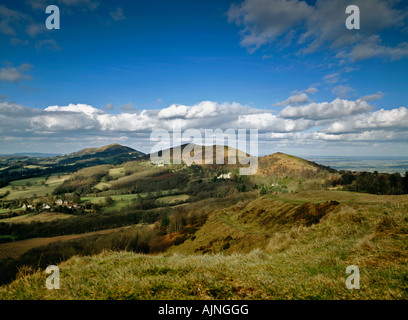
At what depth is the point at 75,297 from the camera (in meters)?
5.48

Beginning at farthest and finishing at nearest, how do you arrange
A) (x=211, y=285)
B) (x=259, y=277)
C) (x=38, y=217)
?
1. (x=38, y=217)
2. (x=259, y=277)
3. (x=211, y=285)

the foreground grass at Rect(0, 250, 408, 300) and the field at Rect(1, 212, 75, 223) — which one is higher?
the foreground grass at Rect(0, 250, 408, 300)

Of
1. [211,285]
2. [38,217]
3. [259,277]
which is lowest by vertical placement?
[38,217]

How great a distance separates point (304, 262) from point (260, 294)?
4.97 m

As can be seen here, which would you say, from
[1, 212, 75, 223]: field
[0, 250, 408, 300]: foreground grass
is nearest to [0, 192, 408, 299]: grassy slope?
[0, 250, 408, 300]: foreground grass

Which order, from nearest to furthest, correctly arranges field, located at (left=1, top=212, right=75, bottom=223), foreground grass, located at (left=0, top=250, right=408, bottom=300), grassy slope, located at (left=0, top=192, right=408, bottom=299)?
foreground grass, located at (left=0, top=250, right=408, bottom=300), grassy slope, located at (left=0, top=192, right=408, bottom=299), field, located at (left=1, top=212, right=75, bottom=223)

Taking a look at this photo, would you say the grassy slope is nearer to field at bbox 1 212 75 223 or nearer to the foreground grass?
the foreground grass

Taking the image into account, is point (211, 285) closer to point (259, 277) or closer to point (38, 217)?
point (259, 277)

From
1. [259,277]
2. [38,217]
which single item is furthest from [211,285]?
[38,217]

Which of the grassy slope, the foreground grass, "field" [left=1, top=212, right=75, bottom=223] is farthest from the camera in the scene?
"field" [left=1, top=212, right=75, bottom=223]

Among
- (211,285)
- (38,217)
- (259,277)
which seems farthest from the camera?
(38,217)
